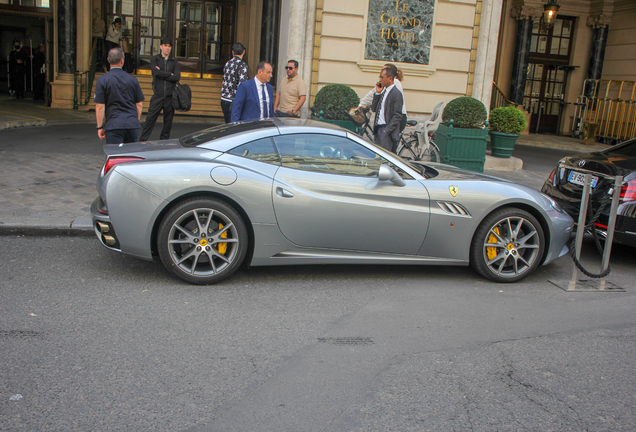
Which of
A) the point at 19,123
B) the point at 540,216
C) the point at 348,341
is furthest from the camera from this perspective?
the point at 19,123

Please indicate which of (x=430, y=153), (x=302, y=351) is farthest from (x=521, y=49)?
(x=302, y=351)

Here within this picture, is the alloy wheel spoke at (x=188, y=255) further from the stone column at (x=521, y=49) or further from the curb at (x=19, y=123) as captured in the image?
the stone column at (x=521, y=49)

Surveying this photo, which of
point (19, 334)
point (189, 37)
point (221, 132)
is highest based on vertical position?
point (189, 37)

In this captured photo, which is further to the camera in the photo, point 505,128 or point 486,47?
point 486,47

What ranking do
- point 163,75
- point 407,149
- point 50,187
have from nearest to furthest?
point 50,187 < point 163,75 < point 407,149

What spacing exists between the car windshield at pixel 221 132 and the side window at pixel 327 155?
29 cm

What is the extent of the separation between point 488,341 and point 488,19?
401 inches

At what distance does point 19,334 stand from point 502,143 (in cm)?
1019

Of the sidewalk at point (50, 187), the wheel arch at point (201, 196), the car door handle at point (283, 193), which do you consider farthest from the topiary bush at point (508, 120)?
the wheel arch at point (201, 196)

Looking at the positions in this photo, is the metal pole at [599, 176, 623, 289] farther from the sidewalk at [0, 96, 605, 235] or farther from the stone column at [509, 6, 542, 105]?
the stone column at [509, 6, 542, 105]

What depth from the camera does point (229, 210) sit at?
4.59 meters

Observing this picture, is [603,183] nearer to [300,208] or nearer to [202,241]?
[300,208]

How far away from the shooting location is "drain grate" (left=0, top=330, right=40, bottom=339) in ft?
11.8

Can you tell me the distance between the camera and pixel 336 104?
10320 millimetres
